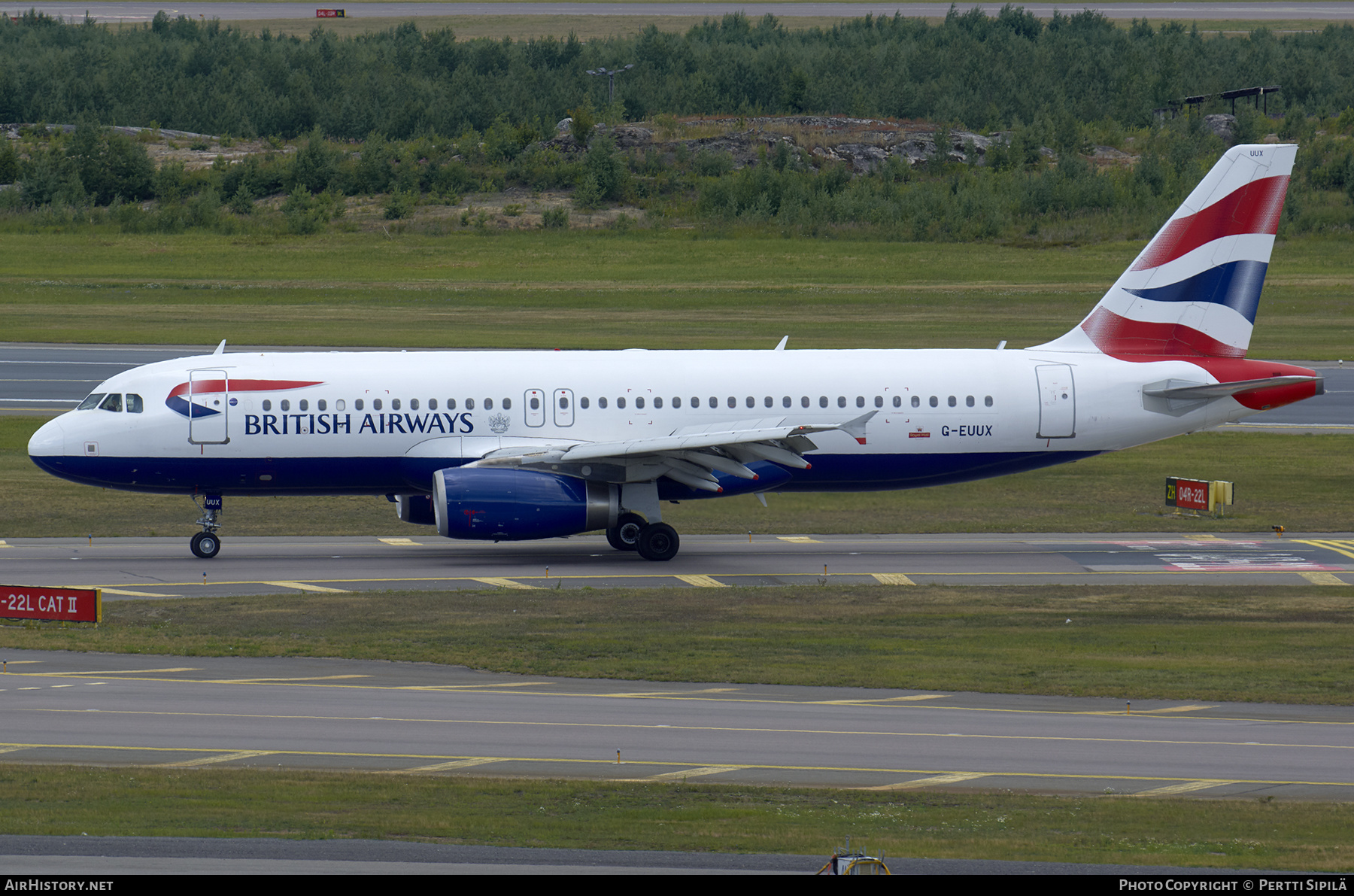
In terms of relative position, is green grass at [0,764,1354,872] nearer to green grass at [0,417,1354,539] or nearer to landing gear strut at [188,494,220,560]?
landing gear strut at [188,494,220,560]

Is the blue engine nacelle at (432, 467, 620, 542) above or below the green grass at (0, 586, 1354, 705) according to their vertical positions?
above

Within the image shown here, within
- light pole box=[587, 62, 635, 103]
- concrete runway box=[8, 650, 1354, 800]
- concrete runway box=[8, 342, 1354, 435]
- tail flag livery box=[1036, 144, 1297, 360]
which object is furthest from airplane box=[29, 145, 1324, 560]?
light pole box=[587, 62, 635, 103]

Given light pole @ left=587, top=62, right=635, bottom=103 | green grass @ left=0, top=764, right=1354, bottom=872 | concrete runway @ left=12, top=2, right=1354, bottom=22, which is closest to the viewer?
green grass @ left=0, top=764, right=1354, bottom=872

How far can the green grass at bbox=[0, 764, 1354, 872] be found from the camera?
1622 cm

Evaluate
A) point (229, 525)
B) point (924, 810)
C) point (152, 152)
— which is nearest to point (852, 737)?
point (924, 810)

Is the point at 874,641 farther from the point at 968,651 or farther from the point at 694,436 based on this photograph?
the point at 694,436

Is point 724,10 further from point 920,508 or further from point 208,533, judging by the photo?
point 208,533

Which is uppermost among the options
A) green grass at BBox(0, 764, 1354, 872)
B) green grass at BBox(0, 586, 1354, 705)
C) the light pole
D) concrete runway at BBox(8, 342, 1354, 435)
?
the light pole

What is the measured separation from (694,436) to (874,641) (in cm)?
849

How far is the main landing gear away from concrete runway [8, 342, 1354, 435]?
26037mm

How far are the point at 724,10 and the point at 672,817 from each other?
526 ft

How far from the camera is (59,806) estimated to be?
17.7 m

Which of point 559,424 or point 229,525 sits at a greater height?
point 559,424

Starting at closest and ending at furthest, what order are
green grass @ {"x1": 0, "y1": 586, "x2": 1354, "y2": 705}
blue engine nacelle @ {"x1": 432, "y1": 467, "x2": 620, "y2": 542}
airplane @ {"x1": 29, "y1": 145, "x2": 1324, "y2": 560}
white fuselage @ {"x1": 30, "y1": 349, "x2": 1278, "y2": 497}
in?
1. green grass @ {"x1": 0, "y1": 586, "x2": 1354, "y2": 705}
2. blue engine nacelle @ {"x1": 432, "y1": 467, "x2": 620, "y2": 542}
3. airplane @ {"x1": 29, "y1": 145, "x2": 1324, "y2": 560}
4. white fuselage @ {"x1": 30, "y1": 349, "x2": 1278, "y2": 497}
